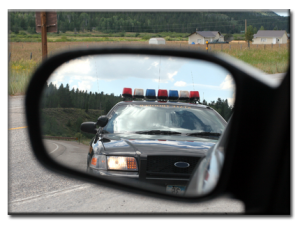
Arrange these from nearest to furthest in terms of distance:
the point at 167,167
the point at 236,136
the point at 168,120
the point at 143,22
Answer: the point at 236,136
the point at 167,167
the point at 168,120
the point at 143,22

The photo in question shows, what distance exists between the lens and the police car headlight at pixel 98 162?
2.47 meters

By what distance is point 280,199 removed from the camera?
101 centimetres

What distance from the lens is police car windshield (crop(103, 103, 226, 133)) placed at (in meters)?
3.42

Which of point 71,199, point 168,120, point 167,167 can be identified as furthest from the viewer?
point 71,199

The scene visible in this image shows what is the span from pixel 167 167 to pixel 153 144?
1.67 ft

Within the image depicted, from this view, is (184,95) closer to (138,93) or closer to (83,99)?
(138,93)

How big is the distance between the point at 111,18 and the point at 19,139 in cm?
11945

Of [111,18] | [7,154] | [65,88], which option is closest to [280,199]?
[65,88]

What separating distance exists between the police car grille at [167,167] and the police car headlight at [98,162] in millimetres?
342

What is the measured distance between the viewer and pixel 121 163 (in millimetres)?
2562

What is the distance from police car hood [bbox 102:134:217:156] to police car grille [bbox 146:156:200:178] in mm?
80

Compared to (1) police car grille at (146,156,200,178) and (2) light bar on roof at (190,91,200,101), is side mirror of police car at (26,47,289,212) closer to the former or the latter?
(1) police car grille at (146,156,200,178)

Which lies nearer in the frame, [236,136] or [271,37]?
[236,136]

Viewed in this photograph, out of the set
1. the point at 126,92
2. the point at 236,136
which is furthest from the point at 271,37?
the point at 236,136
